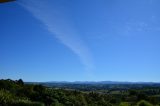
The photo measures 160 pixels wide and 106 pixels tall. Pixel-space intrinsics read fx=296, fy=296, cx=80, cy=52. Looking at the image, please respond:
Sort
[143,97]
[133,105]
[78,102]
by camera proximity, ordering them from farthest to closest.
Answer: [143,97] < [133,105] < [78,102]

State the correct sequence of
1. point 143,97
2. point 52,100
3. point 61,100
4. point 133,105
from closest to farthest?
point 52,100
point 61,100
point 133,105
point 143,97

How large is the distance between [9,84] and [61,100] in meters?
10.3

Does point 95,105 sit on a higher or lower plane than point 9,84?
lower

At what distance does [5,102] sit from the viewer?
28.6 metres

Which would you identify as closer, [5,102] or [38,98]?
[5,102]

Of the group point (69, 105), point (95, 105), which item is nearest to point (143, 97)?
point (95, 105)

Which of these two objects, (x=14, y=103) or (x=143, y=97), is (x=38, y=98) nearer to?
(x=14, y=103)

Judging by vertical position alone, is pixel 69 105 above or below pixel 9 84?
below

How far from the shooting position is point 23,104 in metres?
28.6

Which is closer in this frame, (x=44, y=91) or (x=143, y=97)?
(x=44, y=91)

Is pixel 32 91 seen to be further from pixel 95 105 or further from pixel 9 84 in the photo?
pixel 95 105

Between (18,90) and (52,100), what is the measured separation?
20.8 ft

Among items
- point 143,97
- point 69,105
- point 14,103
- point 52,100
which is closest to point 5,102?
point 14,103

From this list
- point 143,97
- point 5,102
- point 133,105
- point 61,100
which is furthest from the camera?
point 143,97
